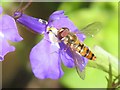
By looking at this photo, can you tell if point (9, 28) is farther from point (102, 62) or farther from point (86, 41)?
point (86, 41)

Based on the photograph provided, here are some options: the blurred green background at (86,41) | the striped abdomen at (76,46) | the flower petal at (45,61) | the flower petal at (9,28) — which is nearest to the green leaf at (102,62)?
the striped abdomen at (76,46)

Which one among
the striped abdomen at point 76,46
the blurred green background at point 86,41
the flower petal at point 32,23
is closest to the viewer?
the flower petal at point 32,23

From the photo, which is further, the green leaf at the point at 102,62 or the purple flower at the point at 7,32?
the green leaf at the point at 102,62

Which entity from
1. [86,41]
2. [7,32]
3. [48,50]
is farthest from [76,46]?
[86,41]

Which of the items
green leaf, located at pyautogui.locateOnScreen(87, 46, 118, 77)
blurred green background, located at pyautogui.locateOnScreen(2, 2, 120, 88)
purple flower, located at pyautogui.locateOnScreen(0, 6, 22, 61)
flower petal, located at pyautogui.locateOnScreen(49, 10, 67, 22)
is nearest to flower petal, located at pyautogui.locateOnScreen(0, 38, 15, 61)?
purple flower, located at pyautogui.locateOnScreen(0, 6, 22, 61)

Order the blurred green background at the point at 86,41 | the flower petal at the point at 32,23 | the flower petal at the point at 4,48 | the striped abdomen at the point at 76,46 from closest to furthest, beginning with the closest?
the flower petal at the point at 4,48 → the flower petal at the point at 32,23 → the striped abdomen at the point at 76,46 → the blurred green background at the point at 86,41

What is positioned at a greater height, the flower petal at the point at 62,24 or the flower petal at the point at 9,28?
the flower petal at the point at 9,28

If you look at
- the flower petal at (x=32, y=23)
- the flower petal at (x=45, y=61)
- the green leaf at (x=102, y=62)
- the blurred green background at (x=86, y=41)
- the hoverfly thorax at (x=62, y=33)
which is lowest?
Answer: the blurred green background at (x=86, y=41)

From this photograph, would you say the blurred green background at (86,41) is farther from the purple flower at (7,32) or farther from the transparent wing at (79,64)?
the purple flower at (7,32)
